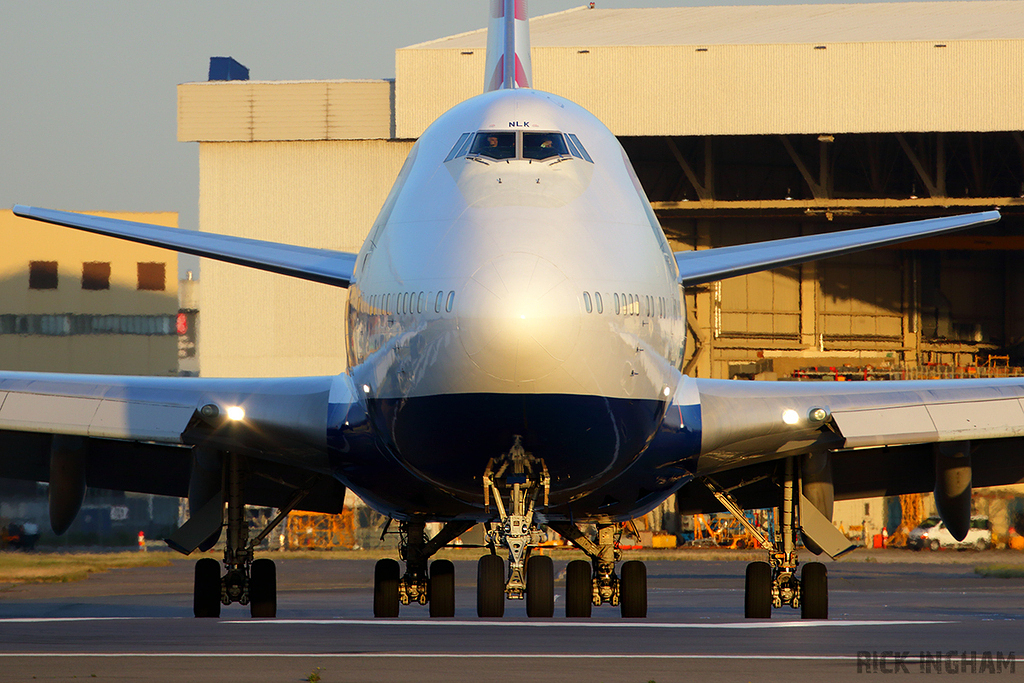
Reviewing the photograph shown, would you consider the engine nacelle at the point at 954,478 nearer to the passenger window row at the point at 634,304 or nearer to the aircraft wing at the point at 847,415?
the aircraft wing at the point at 847,415

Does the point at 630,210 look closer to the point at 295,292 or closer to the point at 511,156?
the point at 511,156

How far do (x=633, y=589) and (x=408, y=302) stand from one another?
8.83m

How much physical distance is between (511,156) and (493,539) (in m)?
4.21

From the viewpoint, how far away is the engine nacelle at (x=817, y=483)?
59.4 ft

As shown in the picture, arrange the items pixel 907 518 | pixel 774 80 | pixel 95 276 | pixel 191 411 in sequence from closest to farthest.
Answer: pixel 191 411 → pixel 774 80 → pixel 907 518 → pixel 95 276

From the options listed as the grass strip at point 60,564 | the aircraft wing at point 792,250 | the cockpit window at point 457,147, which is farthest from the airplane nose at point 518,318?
the grass strip at point 60,564

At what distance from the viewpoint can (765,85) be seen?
156 ft

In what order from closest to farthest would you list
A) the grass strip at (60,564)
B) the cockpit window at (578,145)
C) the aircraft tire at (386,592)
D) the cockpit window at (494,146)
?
the cockpit window at (494,146) < the cockpit window at (578,145) < the aircraft tire at (386,592) < the grass strip at (60,564)

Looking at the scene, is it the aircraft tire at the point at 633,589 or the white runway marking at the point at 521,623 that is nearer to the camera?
the white runway marking at the point at 521,623

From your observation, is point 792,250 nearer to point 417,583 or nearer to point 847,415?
point 847,415

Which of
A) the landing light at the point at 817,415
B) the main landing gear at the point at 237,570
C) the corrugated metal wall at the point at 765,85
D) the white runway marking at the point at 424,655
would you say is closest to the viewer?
the white runway marking at the point at 424,655

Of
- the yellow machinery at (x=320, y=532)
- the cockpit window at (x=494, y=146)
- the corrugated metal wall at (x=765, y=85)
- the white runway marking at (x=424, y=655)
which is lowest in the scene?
the yellow machinery at (x=320, y=532)

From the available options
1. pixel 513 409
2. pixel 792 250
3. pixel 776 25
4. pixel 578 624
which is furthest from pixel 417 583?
pixel 776 25

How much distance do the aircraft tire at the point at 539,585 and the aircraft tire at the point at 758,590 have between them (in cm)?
396
